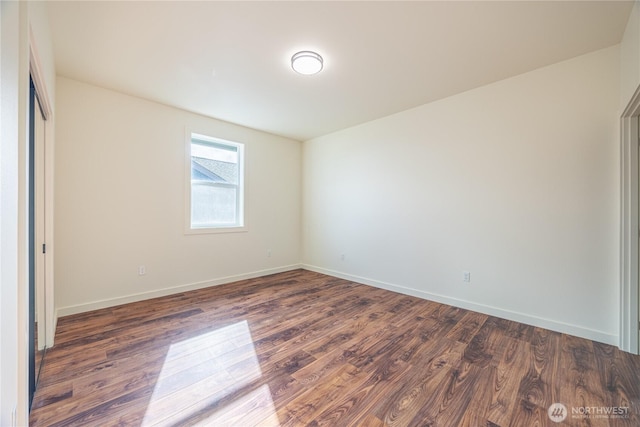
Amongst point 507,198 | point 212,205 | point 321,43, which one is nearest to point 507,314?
point 507,198

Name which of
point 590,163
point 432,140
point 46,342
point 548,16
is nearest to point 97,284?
point 46,342

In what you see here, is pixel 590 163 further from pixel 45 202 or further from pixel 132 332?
pixel 45 202

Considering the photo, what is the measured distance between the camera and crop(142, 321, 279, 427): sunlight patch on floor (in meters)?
1.49

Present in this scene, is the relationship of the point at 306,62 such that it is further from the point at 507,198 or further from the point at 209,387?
the point at 209,387

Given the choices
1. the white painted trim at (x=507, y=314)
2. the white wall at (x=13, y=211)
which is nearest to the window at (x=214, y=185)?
the white painted trim at (x=507, y=314)

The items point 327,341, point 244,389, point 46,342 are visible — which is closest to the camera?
point 244,389

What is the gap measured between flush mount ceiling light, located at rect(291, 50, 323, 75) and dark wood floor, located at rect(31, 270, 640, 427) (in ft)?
8.44

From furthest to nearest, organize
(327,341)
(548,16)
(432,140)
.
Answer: (432,140) < (327,341) < (548,16)

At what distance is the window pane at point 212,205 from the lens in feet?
12.9

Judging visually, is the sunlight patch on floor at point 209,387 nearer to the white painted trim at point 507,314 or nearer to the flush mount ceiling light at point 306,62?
the white painted trim at point 507,314

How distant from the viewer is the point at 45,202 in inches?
86.7

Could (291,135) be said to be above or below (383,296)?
above

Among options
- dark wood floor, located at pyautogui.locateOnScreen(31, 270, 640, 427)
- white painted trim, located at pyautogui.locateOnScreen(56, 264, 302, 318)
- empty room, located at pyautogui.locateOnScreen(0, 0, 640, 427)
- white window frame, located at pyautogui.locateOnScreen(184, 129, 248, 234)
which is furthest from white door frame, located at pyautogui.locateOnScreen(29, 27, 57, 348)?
white window frame, located at pyautogui.locateOnScreen(184, 129, 248, 234)

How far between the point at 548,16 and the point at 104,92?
441cm
